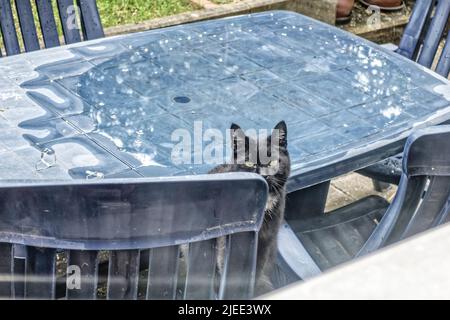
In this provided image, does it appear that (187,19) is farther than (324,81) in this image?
Yes

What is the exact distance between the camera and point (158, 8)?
6.38 meters

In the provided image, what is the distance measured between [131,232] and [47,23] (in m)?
2.77

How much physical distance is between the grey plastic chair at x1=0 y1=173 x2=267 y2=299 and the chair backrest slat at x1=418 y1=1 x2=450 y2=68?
2827 mm

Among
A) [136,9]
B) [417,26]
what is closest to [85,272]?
[417,26]

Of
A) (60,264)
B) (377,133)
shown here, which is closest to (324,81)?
(377,133)

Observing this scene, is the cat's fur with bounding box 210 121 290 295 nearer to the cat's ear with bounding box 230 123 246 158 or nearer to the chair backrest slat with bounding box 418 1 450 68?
the cat's ear with bounding box 230 123 246 158

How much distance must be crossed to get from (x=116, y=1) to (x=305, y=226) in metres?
4.01

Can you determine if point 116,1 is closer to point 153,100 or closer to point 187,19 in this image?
point 187,19

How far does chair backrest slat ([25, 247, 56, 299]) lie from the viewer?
149 centimetres

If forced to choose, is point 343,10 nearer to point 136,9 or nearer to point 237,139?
point 136,9

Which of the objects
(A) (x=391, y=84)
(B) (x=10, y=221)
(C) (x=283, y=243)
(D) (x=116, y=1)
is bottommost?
(D) (x=116, y=1)

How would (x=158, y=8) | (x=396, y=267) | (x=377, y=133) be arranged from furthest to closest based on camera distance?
1. (x=158, y=8)
2. (x=377, y=133)
3. (x=396, y=267)

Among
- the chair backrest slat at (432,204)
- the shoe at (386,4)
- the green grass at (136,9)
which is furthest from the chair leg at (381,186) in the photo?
the shoe at (386,4)

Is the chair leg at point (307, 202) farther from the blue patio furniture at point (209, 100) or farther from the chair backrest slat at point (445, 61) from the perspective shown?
the chair backrest slat at point (445, 61)
